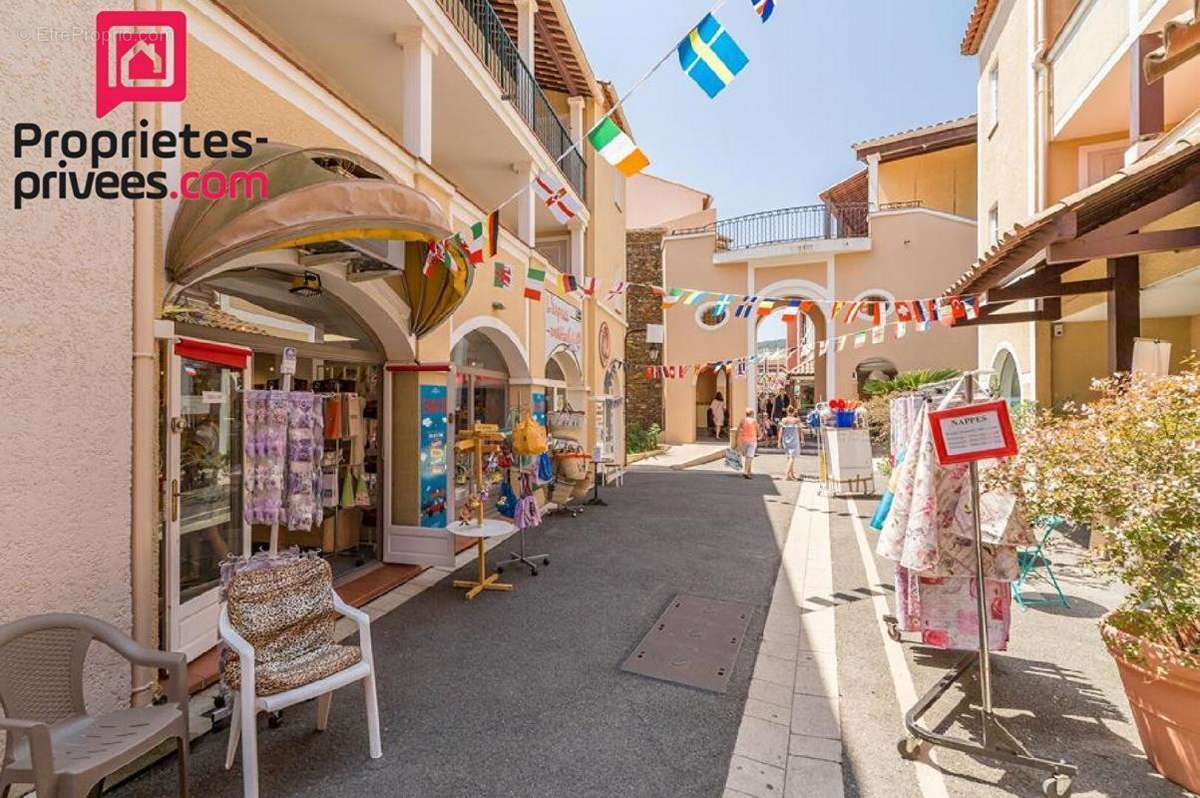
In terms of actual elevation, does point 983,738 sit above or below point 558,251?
below

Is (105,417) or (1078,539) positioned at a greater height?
(105,417)

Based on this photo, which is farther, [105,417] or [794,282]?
[794,282]

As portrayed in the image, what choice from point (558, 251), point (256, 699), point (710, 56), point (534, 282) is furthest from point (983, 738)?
point (558, 251)

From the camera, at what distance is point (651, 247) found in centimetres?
2408

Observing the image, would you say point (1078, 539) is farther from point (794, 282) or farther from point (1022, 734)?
point (794, 282)

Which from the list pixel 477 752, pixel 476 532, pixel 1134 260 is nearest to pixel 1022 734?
pixel 477 752

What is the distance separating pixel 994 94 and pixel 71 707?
51.8 feet

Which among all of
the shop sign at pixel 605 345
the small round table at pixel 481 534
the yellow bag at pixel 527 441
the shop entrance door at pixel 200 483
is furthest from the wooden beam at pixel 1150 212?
the shop sign at pixel 605 345

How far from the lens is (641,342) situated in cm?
2352

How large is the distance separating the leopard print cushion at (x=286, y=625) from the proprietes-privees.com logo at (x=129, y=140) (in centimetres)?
225

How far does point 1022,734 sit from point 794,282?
62.4ft

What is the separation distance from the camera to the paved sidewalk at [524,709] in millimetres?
2785

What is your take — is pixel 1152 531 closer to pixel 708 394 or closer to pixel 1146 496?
pixel 1146 496

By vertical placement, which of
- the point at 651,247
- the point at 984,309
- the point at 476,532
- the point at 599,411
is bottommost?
the point at 476,532
